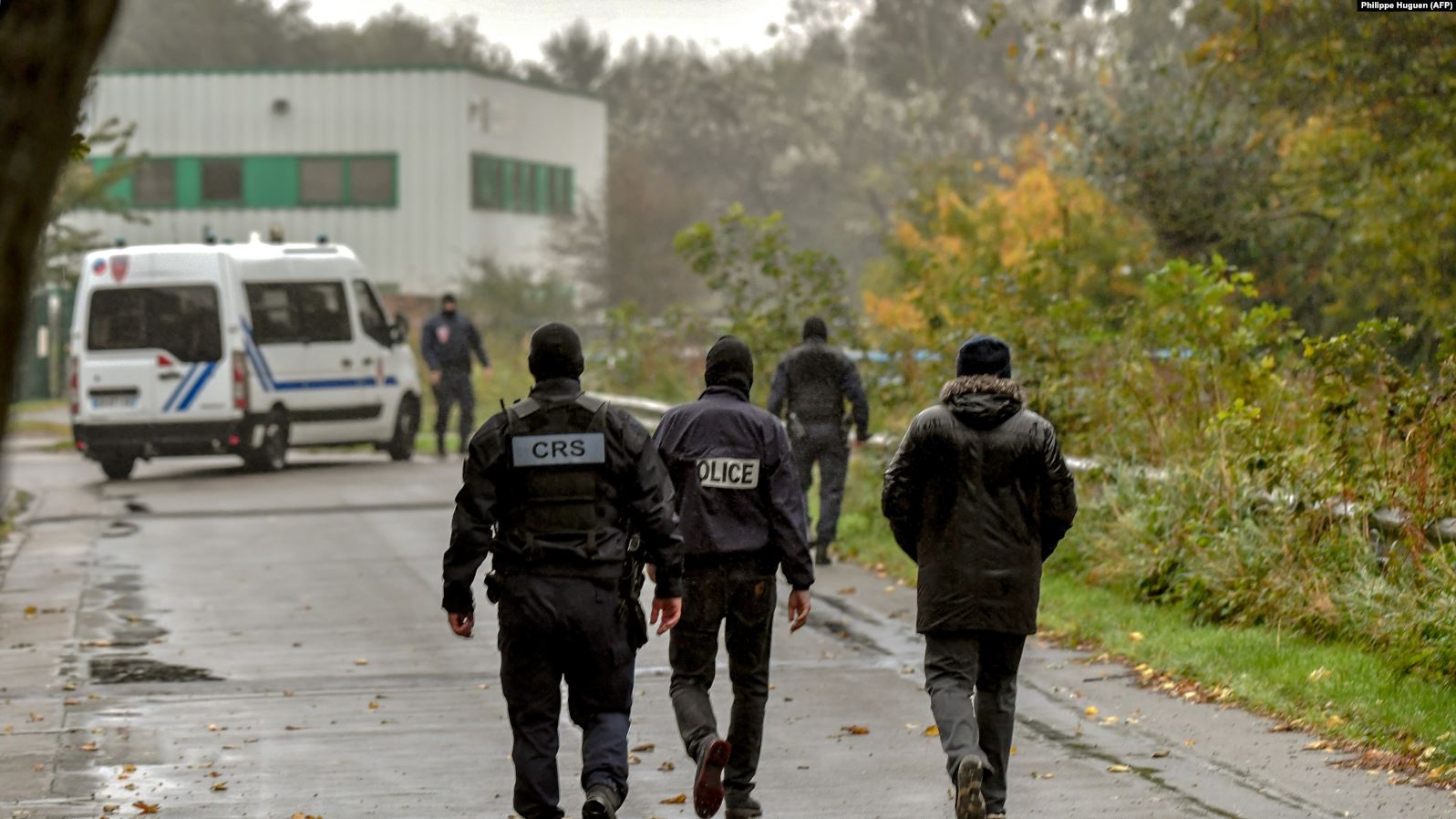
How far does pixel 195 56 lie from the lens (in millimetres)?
78062

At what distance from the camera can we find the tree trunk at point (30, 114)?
301cm

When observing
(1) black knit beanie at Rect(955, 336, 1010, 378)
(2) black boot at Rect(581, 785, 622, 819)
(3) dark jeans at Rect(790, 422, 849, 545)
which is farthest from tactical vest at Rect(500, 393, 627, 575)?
(3) dark jeans at Rect(790, 422, 849, 545)

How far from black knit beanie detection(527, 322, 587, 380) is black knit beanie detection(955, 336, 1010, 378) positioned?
1373 mm

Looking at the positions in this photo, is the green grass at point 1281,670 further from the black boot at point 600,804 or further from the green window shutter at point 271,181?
the green window shutter at point 271,181

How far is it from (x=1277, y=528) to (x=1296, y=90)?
1069 cm

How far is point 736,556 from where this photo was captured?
7.54 m

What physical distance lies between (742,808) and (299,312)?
1618cm

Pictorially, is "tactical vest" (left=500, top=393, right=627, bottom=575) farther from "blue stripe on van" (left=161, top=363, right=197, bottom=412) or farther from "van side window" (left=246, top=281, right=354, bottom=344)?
"van side window" (left=246, top=281, right=354, bottom=344)

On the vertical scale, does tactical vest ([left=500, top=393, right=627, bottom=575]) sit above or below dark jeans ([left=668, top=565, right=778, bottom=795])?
above

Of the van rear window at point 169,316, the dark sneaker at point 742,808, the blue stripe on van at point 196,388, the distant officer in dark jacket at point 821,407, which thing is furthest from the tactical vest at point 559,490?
the van rear window at point 169,316

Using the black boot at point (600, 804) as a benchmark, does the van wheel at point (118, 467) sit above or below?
below

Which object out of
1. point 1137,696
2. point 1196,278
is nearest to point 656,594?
point 1137,696

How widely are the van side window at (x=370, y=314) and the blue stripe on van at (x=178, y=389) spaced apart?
2225mm

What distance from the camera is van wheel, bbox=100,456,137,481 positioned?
22.8 meters
